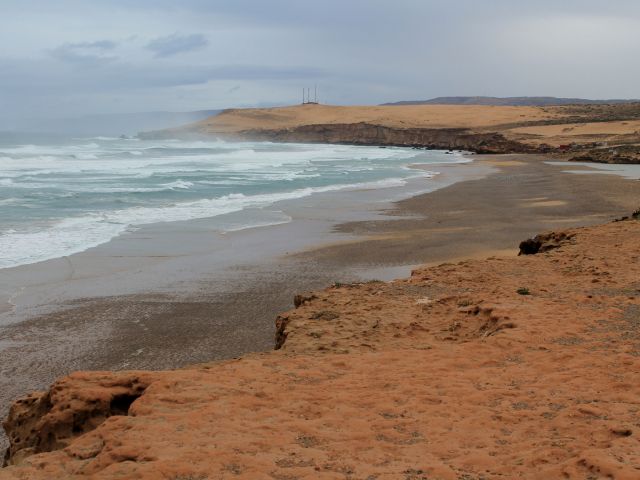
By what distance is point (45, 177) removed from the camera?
1330 inches

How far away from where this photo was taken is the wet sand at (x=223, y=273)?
860 centimetres

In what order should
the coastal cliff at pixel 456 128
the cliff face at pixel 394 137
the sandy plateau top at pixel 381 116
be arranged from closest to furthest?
the coastal cliff at pixel 456 128, the cliff face at pixel 394 137, the sandy plateau top at pixel 381 116

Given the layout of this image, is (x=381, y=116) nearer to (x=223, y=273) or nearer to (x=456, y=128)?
(x=456, y=128)

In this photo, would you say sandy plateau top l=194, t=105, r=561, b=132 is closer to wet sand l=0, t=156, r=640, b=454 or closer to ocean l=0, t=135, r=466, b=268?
ocean l=0, t=135, r=466, b=268

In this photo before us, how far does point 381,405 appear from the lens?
5.21 meters

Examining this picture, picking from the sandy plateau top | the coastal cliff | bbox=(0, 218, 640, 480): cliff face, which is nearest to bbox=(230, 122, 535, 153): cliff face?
the coastal cliff

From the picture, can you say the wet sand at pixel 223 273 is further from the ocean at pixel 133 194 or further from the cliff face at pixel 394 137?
the cliff face at pixel 394 137

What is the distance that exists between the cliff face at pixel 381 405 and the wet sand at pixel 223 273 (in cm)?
207

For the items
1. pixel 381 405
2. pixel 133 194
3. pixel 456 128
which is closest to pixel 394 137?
pixel 456 128

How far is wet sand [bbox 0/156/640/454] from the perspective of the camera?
8602 mm

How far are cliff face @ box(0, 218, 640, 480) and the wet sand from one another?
207 centimetres

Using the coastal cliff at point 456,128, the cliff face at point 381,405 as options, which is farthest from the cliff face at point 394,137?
the cliff face at point 381,405

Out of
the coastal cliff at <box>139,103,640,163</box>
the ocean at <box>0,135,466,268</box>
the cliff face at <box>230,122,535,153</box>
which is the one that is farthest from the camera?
the cliff face at <box>230,122,535,153</box>

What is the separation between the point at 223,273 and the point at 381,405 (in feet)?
26.0
